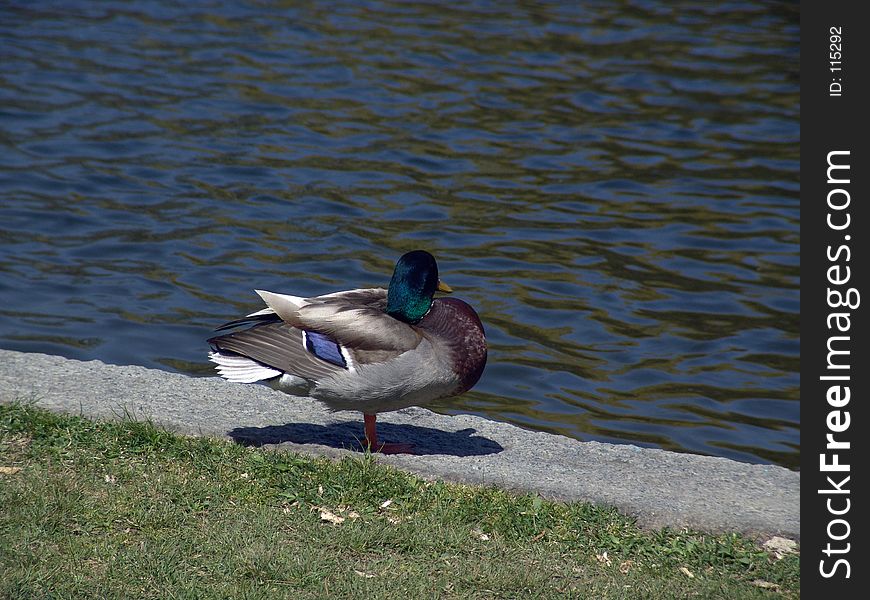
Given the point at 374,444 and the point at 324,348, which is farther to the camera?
the point at 374,444

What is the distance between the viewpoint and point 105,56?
608 inches

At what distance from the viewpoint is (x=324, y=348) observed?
19.6ft

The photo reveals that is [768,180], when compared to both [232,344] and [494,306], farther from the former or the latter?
[232,344]

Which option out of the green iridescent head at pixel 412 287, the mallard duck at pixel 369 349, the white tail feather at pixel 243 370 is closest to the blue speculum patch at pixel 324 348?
the mallard duck at pixel 369 349

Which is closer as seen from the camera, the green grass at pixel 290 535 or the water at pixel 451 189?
the green grass at pixel 290 535

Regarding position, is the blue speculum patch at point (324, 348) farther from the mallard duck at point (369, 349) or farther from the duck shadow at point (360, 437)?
the duck shadow at point (360, 437)

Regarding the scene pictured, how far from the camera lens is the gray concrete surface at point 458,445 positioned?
575 cm

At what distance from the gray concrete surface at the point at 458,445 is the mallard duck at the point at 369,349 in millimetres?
322

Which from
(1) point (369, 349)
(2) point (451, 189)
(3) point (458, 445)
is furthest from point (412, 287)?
(2) point (451, 189)

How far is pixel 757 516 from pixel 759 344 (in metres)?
4.10

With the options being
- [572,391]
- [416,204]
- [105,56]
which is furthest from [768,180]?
[105,56]

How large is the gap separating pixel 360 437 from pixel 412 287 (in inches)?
33.4

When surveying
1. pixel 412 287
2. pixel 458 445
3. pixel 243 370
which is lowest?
pixel 458 445

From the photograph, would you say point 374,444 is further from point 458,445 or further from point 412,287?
point 412,287
